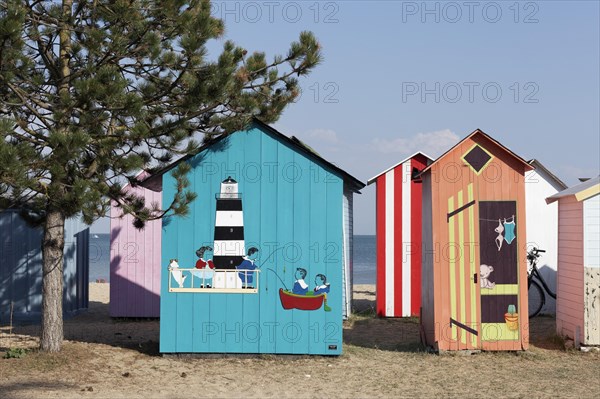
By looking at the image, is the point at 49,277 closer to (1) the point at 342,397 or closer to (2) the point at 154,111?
(2) the point at 154,111

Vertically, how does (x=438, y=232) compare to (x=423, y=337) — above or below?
above

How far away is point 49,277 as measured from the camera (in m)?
11.7

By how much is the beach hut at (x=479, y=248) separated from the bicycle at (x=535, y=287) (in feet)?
15.2

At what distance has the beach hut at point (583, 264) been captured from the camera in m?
12.3

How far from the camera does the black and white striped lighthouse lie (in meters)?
11.7

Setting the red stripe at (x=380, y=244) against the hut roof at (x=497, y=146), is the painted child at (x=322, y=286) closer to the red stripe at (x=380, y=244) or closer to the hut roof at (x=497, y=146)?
the hut roof at (x=497, y=146)

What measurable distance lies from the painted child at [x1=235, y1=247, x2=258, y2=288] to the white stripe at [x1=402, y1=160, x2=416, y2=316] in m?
6.99

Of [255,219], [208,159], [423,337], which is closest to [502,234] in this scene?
[423,337]

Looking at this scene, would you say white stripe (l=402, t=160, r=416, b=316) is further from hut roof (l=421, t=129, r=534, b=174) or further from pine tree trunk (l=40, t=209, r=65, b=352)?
pine tree trunk (l=40, t=209, r=65, b=352)

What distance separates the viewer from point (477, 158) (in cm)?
1223

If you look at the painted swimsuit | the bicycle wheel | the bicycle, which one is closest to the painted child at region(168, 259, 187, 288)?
the painted swimsuit

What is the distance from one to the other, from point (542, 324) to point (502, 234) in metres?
4.78

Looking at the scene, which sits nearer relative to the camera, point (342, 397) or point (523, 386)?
point (342, 397)

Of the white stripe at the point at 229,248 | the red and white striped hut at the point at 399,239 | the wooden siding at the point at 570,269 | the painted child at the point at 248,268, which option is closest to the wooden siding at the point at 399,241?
the red and white striped hut at the point at 399,239
